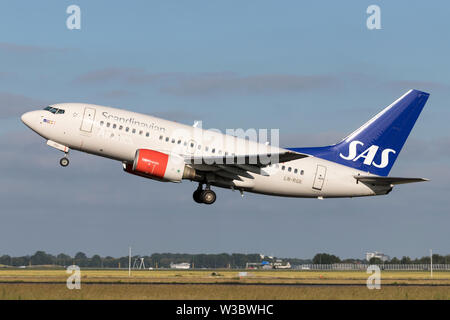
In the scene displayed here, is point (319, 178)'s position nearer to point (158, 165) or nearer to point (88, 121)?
point (158, 165)

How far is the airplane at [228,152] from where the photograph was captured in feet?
154

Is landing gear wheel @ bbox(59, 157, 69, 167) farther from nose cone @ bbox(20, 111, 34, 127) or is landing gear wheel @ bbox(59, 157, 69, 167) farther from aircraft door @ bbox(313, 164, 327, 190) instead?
aircraft door @ bbox(313, 164, 327, 190)

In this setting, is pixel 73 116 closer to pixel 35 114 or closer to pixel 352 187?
pixel 35 114

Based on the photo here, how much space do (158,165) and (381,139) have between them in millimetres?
18572

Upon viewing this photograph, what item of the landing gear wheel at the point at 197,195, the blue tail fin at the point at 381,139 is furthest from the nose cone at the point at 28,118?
the blue tail fin at the point at 381,139

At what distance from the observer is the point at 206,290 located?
114 feet

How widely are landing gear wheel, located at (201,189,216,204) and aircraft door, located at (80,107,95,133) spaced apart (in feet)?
31.5

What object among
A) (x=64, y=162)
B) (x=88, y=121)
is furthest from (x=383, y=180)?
(x=64, y=162)

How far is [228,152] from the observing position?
49375 millimetres

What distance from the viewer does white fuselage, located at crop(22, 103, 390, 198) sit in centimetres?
4709

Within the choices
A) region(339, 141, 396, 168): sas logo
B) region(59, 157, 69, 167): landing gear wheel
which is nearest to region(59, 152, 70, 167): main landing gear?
region(59, 157, 69, 167): landing gear wheel

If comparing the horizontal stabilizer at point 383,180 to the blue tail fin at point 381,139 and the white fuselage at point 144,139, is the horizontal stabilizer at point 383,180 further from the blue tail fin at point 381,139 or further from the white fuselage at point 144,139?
the white fuselage at point 144,139
